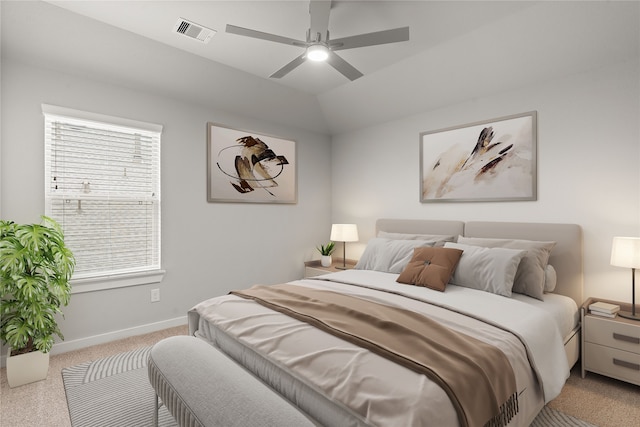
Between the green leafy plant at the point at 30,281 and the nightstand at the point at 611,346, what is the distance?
3913 millimetres

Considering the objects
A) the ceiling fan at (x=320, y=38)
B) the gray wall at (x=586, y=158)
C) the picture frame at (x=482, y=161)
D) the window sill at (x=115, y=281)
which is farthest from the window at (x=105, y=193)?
the gray wall at (x=586, y=158)

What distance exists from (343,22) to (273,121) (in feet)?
6.06

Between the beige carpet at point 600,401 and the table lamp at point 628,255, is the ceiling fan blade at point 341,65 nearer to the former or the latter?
the table lamp at point 628,255

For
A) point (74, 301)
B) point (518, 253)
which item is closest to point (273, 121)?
point (74, 301)

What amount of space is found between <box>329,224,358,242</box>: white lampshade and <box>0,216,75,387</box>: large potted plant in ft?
9.19

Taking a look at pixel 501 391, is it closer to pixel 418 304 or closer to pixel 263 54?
pixel 418 304

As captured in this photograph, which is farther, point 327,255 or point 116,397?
point 327,255

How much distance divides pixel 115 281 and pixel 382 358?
276 cm

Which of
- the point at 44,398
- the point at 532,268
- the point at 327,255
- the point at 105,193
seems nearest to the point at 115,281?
the point at 105,193

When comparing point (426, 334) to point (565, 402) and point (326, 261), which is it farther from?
point (326, 261)

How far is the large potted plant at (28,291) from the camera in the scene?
87.4 inches

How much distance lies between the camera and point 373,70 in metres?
3.47

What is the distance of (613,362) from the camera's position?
90.7 inches

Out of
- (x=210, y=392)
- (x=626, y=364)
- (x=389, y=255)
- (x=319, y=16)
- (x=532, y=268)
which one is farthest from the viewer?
(x=389, y=255)
